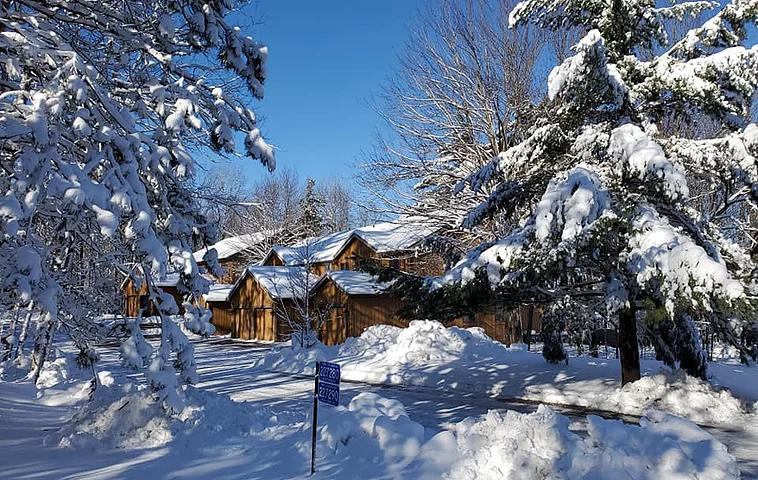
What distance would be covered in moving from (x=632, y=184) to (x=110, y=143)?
9593 mm

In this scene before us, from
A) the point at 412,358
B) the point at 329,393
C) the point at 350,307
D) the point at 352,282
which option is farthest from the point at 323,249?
the point at 329,393

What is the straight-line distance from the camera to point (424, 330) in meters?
22.1

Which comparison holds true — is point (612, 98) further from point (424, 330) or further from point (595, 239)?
point (424, 330)

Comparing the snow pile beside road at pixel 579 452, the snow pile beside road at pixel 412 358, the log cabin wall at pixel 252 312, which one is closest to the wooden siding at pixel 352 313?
the log cabin wall at pixel 252 312

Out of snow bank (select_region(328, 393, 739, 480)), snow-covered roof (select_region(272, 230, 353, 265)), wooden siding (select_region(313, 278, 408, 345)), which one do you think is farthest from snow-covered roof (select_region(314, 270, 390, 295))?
snow bank (select_region(328, 393, 739, 480))

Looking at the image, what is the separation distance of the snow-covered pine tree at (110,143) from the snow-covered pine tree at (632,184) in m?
5.66

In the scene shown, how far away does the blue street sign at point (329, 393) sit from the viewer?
6674mm

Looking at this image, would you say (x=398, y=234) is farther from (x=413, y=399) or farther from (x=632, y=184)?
(x=632, y=184)

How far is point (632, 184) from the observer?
37.2 ft

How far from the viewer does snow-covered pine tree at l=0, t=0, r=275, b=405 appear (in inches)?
207

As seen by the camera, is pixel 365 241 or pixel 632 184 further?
pixel 365 241

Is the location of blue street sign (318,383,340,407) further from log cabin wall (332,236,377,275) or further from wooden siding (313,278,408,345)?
log cabin wall (332,236,377,275)

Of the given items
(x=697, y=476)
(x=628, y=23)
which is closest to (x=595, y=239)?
(x=697, y=476)

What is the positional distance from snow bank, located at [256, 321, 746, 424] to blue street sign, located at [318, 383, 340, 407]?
790cm
